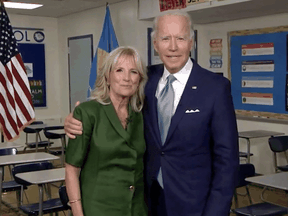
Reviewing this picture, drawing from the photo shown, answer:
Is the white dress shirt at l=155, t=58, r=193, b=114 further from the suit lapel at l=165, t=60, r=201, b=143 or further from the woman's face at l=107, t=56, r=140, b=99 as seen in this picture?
the woman's face at l=107, t=56, r=140, b=99

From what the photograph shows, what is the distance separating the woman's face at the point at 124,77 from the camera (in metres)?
1.78

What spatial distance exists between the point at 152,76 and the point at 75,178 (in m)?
0.57

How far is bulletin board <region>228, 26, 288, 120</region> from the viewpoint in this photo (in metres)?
6.20

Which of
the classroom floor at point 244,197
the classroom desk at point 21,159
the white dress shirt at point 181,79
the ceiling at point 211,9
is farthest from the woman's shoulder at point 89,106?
the ceiling at point 211,9

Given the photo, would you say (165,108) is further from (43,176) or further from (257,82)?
(257,82)

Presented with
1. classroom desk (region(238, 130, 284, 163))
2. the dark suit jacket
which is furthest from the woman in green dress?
classroom desk (region(238, 130, 284, 163))

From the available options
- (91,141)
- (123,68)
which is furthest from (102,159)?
(123,68)

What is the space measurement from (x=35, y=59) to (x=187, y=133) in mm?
8333

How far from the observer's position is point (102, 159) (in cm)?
177

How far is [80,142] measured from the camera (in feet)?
5.73

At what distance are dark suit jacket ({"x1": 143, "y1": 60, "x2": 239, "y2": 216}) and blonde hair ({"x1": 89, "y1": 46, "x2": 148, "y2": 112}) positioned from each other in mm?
76

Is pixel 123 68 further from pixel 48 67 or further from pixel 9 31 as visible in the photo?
pixel 48 67

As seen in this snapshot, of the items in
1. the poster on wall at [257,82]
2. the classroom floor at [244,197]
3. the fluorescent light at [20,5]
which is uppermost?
the fluorescent light at [20,5]

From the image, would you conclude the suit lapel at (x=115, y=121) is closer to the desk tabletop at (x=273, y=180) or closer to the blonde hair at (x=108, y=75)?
the blonde hair at (x=108, y=75)
